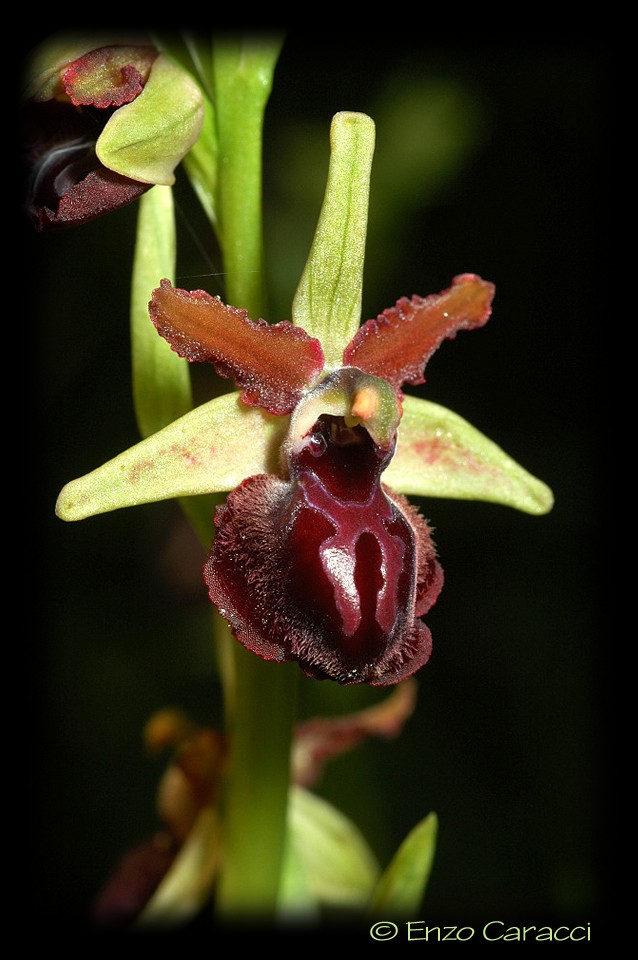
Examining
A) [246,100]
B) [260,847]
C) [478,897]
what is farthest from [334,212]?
[478,897]

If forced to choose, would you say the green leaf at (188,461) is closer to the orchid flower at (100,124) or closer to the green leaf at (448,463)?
the green leaf at (448,463)

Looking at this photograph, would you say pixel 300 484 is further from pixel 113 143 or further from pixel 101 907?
pixel 101 907

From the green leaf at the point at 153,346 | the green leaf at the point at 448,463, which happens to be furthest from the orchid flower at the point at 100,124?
the green leaf at the point at 448,463

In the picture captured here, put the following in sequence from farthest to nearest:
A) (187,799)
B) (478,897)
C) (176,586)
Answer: (176,586)
(478,897)
(187,799)

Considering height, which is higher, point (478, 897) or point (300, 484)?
point (300, 484)

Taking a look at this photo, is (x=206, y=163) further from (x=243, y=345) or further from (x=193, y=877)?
(x=193, y=877)

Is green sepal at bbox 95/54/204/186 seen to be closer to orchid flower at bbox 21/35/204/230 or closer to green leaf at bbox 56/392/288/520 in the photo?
orchid flower at bbox 21/35/204/230
